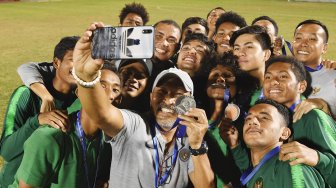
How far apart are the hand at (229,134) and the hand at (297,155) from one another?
593mm

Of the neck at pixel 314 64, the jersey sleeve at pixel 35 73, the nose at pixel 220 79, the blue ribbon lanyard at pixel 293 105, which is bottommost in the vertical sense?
the blue ribbon lanyard at pixel 293 105

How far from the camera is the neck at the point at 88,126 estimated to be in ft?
11.2

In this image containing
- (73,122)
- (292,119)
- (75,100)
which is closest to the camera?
(73,122)

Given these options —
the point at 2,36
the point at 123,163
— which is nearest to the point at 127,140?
the point at 123,163

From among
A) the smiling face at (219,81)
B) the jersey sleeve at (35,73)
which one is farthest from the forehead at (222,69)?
the jersey sleeve at (35,73)

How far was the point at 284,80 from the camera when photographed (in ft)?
13.5

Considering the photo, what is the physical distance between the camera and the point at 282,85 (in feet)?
13.4

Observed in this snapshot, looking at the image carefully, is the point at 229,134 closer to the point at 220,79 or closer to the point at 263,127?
the point at 263,127

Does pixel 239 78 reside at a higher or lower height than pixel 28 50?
higher

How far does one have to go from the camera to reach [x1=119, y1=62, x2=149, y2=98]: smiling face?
4.25m

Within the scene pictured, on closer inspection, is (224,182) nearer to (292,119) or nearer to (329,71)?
(292,119)

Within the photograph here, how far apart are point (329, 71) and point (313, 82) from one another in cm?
29

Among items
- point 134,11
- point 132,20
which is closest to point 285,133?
point 132,20

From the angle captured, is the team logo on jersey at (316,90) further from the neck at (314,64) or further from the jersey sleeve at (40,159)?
the jersey sleeve at (40,159)
